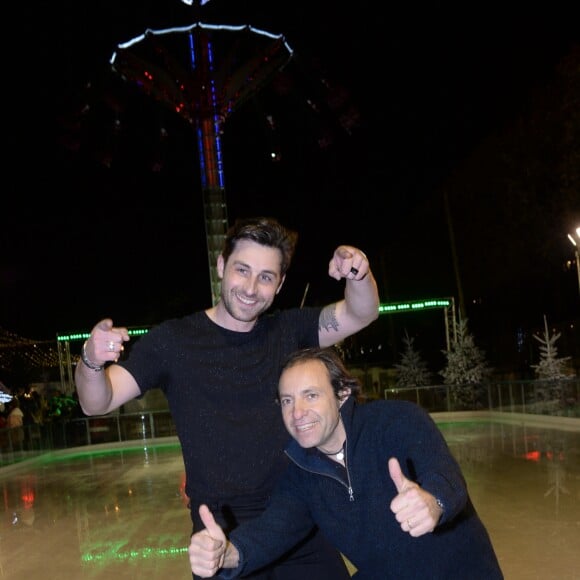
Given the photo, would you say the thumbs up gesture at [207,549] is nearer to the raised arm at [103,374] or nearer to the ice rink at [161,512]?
the raised arm at [103,374]

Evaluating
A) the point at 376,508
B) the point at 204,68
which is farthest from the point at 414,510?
the point at 204,68

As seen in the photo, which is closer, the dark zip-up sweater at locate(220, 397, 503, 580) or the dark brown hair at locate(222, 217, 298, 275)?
the dark zip-up sweater at locate(220, 397, 503, 580)

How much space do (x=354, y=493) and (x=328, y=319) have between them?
741mm

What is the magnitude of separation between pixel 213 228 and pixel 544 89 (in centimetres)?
987

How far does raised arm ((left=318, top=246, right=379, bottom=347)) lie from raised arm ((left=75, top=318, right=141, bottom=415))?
2.15 feet

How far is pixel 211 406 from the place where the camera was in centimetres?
224

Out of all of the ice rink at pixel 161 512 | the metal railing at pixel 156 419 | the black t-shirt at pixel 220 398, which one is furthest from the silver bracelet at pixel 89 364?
the metal railing at pixel 156 419

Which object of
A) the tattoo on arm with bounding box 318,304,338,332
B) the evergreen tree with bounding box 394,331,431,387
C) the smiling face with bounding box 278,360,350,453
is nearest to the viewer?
the smiling face with bounding box 278,360,350,453

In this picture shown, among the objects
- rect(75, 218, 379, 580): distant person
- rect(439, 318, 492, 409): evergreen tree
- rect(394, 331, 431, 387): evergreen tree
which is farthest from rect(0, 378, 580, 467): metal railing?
rect(75, 218, 379, 580): distant person

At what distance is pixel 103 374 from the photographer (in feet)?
7.14

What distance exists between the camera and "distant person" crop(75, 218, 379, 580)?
2197 millimetres

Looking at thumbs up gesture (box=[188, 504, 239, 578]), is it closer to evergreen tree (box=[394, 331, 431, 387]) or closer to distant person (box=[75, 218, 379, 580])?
distant person (box=[75, 218, 379, 580])

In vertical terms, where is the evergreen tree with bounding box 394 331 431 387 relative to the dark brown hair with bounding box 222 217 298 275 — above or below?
below

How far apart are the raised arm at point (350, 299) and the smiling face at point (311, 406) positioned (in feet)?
1.06
